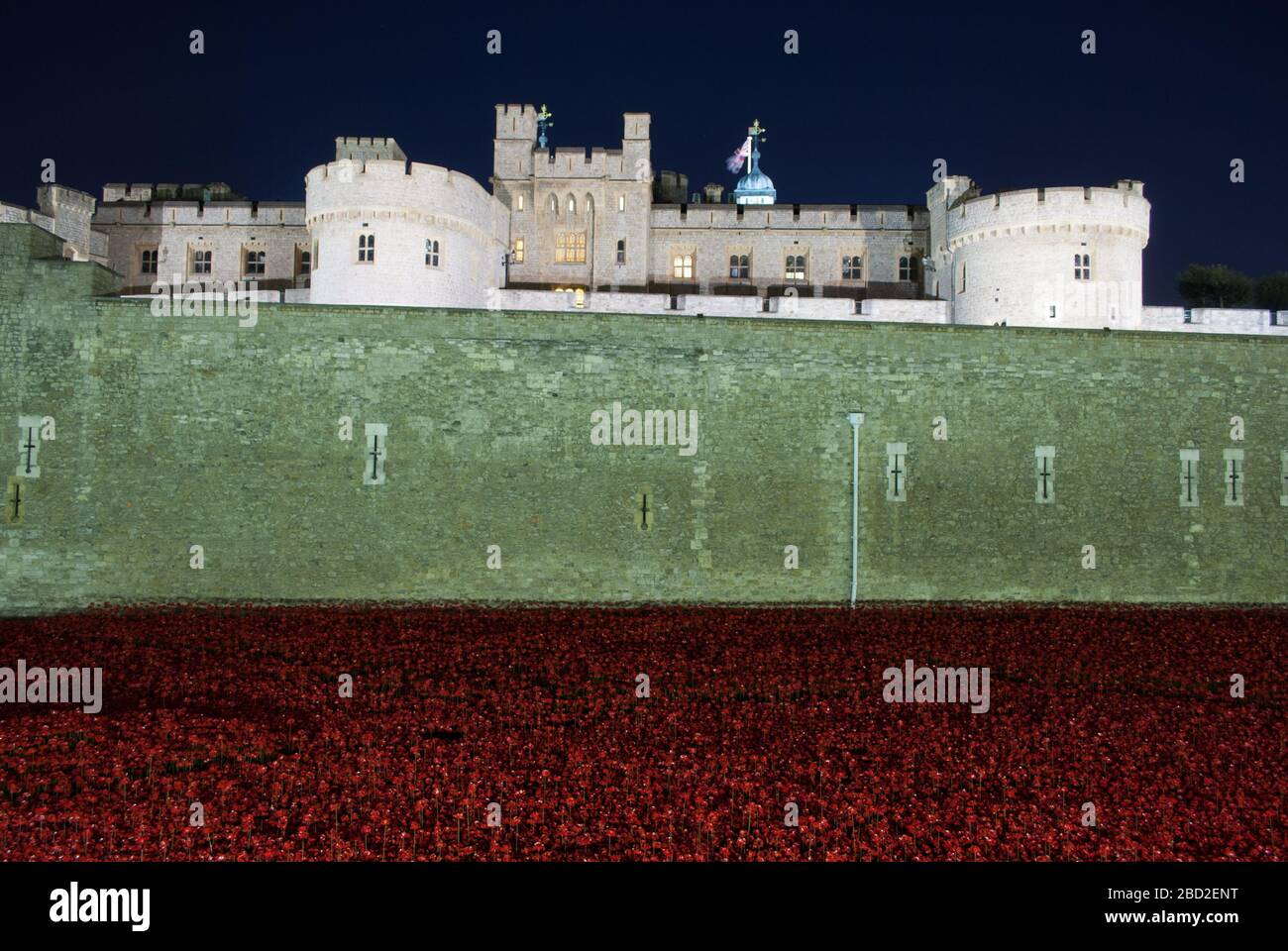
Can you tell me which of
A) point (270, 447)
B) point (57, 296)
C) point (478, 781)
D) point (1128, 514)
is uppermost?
point (57, 296)

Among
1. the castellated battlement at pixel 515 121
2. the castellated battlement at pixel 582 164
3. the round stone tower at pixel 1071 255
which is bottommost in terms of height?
the round stone tower at pixel 1071 255

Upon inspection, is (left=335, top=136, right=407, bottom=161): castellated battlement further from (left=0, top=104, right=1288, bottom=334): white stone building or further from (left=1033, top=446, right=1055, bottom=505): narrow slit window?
(left=1033, top=446, right=1055, bottom=505): narrow slit window

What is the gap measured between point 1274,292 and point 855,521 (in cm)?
4768

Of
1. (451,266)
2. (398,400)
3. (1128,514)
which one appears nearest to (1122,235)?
(1128,514)

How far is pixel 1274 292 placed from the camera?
53875mm

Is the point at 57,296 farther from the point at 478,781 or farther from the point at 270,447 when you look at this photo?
the point at 478,781

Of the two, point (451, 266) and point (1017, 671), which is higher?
point (451, 266)

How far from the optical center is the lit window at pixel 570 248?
45938mm

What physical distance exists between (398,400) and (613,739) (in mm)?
11508

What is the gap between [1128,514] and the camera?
869 inches

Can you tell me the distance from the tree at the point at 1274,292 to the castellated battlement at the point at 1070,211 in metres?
24.0

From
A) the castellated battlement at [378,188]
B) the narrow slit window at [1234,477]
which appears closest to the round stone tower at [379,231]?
the castellated battlement at [378,188]

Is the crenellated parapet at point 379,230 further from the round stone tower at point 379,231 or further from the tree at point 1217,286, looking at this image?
the tree at point 1217,286

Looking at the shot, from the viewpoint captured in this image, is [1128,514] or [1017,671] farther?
[1128,514]
